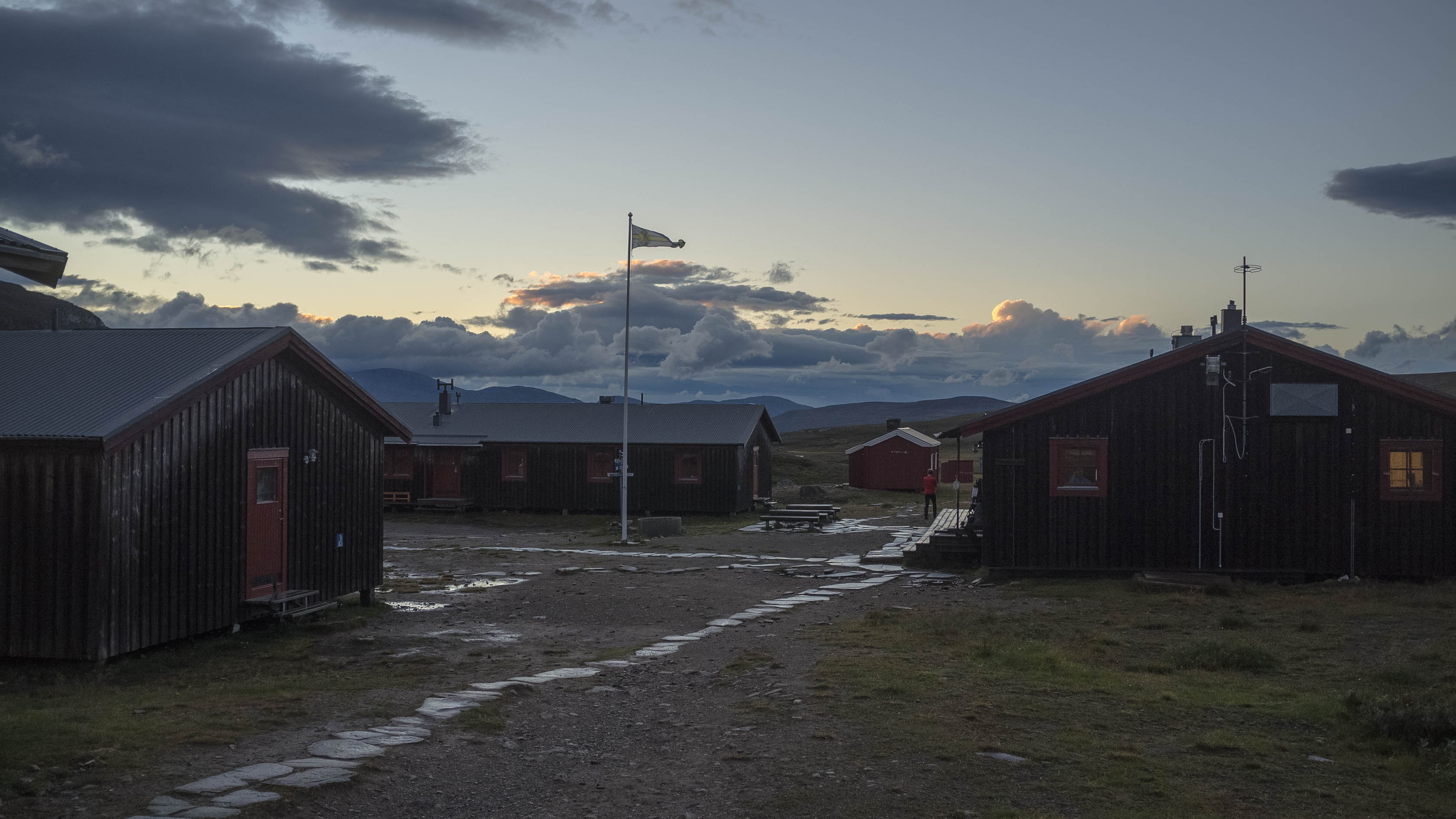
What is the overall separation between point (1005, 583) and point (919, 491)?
30.9 metres

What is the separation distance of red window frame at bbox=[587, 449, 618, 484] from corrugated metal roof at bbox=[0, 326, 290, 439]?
26299 mm

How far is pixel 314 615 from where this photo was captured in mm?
16734

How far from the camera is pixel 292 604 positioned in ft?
52.6

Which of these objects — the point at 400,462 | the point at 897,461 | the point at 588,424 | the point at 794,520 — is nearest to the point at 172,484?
the point at 794,520

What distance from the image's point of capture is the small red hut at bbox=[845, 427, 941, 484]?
51750 millimetres

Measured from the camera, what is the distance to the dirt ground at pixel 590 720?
760cm

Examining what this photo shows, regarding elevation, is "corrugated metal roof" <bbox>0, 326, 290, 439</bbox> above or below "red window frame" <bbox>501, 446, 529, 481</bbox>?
above

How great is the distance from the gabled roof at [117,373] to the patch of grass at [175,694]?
2765mm

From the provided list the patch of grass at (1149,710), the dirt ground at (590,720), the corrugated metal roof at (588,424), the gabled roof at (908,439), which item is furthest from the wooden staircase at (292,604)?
→ the gabled roof at (908,439)

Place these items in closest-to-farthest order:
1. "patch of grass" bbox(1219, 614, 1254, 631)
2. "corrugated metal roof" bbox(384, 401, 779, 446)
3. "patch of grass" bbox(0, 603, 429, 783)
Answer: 1. "patch of grass" bbox(0, 603, 429, 783)
2. "patch of grass" bbox(1219, 614, 1254, 631)
3. "corrugated metal roof" bbox(384, 401, 779, 446)

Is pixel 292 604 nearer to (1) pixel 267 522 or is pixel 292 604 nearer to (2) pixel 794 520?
(1) pixel 267 522

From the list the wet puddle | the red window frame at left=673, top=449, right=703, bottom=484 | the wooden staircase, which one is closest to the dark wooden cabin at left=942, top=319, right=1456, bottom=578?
the wet puddle

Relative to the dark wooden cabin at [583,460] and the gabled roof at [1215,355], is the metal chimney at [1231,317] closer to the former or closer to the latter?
the gabled roof at [1215,355]

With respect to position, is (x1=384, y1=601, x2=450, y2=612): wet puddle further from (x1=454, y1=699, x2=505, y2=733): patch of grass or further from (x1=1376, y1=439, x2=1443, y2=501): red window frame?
(x1=1376, y1=439, x2=1443, y2=501): red window frame
